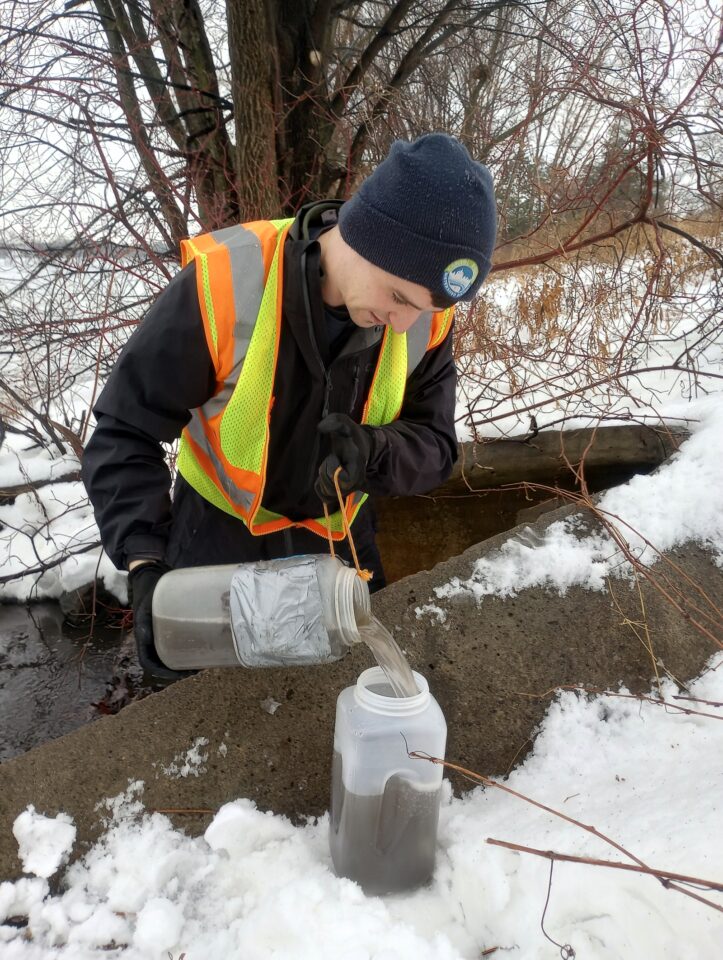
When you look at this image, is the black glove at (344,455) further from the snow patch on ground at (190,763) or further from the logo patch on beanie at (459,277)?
the snow patch on ground at (190,763)

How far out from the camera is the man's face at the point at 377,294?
4.78 ft

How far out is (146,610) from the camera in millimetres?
1506

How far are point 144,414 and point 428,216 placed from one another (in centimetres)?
83

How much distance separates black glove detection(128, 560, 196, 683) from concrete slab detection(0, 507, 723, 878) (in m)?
0.27

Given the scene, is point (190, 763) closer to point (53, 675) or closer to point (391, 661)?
point (391, 661)

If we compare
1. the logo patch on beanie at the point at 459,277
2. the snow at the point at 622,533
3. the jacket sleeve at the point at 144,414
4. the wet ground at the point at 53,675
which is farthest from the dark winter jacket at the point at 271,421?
the wet ground at the point at 53,675

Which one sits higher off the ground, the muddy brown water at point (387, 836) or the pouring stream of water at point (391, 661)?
the pouring stream of water at point (391, 661)

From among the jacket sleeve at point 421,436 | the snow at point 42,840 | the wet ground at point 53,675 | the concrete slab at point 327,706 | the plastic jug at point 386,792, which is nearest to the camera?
the plastic jug at point 386,792

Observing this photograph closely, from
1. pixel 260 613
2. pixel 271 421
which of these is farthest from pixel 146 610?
pixel 271 421

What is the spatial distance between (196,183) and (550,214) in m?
2.22

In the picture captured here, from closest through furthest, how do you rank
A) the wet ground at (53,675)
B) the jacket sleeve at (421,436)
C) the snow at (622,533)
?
the jacket sleeve at (421,436) → the snow at (622,533) → the wet ground at (53,675)

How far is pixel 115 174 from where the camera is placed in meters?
3.75

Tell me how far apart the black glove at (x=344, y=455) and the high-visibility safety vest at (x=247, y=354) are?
0.18 metres

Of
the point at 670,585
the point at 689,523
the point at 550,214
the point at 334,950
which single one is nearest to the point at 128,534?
A: the point at 334,950
